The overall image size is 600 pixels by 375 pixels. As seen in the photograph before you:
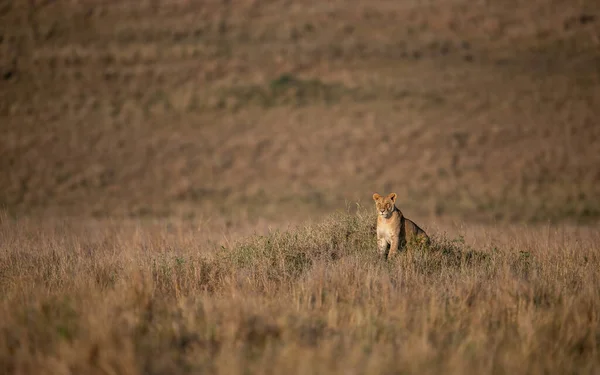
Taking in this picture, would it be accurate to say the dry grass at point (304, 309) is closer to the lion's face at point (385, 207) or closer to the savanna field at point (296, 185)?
the savanna field at point (296, 185)

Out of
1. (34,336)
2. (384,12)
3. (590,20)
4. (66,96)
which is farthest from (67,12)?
(34,336)

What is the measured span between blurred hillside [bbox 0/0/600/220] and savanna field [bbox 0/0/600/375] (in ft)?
0.41

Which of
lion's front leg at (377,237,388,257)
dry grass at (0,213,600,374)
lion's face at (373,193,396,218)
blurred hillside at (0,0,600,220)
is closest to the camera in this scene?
dry grass at (0,213,600,374)

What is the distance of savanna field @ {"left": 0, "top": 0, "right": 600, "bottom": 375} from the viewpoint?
5.25 meters

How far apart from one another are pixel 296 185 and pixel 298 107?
20.8ft

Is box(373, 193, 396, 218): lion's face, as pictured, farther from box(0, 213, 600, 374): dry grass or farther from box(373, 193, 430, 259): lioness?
box(0, 213, 600, 374): dry grass

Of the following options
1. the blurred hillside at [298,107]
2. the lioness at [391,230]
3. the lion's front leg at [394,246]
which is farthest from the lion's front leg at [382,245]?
the blurred hillside at [298,107]

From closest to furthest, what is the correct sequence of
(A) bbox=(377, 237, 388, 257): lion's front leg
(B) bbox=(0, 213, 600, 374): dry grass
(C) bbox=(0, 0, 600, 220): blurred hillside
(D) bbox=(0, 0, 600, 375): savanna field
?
(B) bbox=(0, 213, 600, 374): dry grass
(D) bbox=(0, 0, 600, 375): savanna field
(A) bbox=(377, 237, 388, 257): lion's front leg
(C) bbox=(0, 0, 600, 220): blurred hillside

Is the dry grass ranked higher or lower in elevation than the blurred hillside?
lower

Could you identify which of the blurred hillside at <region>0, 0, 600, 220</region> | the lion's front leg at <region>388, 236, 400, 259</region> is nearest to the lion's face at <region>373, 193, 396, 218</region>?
the lion's front leg at <region>388, 236, 400, 259</region>

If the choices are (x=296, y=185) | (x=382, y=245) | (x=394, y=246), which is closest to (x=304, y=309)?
(x=394, y=246)

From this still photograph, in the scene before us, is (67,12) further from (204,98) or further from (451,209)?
(451,209)

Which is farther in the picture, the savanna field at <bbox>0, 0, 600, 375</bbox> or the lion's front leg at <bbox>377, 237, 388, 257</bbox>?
the lion's front leg at <bbox>377, 237, 388, 257</bbox>

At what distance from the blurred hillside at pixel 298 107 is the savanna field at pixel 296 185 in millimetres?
125
